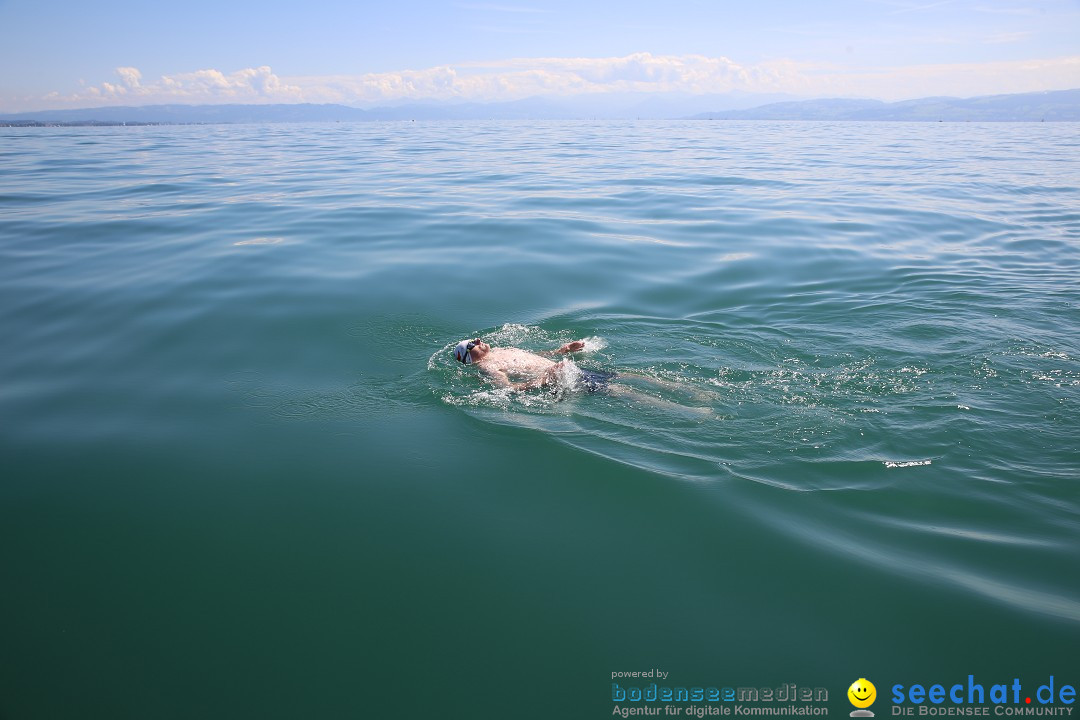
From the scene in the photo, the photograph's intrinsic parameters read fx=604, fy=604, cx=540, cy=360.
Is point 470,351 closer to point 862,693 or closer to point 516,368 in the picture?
point 516,368

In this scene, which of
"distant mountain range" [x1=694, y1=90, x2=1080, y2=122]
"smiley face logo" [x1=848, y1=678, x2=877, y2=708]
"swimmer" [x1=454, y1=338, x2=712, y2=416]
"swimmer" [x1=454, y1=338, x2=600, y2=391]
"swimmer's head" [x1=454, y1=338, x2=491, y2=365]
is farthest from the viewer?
"distant mountain range" [x1=694, y1=90, x2=1080, y2=122]

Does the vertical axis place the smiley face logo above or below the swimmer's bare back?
below

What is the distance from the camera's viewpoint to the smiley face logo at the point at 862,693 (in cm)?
425

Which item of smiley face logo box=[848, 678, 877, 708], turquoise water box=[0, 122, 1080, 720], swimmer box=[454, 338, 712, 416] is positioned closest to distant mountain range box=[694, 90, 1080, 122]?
turquoise water box=[0, 122, 1080, 720]

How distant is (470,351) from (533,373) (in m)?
1.06

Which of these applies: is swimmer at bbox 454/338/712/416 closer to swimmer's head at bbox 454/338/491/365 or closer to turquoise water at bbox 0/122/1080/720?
swimmer's head at bbox 454/338/491/365

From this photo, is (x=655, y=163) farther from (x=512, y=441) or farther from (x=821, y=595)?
(x=821, y=595)

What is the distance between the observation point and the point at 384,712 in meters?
4.36

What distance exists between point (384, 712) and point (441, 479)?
2805mm

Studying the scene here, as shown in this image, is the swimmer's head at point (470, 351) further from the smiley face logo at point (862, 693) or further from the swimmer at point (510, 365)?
the smiley face logo at point (862, 693)

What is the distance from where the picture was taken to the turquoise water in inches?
184

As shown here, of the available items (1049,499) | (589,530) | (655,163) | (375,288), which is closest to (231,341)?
(375,288)

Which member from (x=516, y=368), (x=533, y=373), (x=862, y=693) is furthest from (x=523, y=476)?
(x=862, y=693)

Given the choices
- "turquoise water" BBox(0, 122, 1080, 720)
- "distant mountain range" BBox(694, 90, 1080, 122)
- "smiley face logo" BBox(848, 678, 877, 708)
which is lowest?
"smiley face logo" BBox(848, 678, 877, 708)
